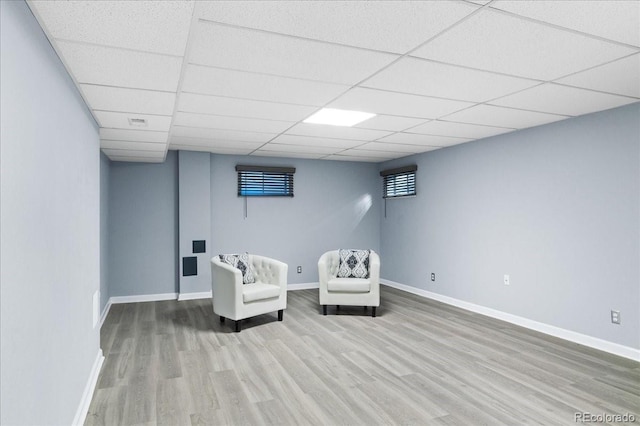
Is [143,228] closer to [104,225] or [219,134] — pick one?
[104,225]

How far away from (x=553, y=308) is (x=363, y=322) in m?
1.99

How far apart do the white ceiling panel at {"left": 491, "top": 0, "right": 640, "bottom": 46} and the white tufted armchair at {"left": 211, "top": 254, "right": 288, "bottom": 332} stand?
135 inches

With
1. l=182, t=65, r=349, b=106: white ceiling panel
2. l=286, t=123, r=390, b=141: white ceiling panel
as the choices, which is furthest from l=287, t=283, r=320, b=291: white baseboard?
l=182, t=65, r=349, b=106: white ceiling panel

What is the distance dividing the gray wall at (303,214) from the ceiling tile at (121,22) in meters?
4.24

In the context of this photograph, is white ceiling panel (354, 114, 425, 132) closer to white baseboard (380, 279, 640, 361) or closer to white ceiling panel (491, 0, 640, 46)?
white ceiling panel (491, 0, 640, 46)

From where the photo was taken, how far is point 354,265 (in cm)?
517

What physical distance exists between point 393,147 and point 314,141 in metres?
1.19

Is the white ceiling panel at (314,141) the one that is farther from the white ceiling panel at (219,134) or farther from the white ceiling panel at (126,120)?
the white ceiling panel at (126,120)

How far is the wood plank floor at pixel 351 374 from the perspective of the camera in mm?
2467

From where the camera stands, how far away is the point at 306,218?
662cm

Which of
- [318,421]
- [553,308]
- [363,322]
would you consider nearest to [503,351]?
[553,308]

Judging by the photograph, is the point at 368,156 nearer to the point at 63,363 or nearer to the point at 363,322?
the point at 363,322

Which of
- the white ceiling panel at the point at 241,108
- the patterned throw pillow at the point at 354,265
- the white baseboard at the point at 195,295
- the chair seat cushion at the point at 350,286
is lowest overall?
the white baseboard at the point at 195,295

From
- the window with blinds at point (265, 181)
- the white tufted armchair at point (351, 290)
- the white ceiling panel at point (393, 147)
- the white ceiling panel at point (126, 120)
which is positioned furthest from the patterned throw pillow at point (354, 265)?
the white ceiling panel at point (126, 120)
